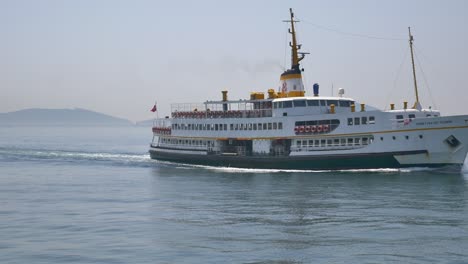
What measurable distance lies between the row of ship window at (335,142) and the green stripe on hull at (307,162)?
3.54 feet

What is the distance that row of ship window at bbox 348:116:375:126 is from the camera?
164 ft

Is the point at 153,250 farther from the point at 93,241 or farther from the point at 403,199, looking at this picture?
the point at 403,199

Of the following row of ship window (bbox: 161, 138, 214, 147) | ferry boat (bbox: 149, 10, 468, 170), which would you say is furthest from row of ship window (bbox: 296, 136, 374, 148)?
row of ship window (bbox: 161, 138, 214, 147)

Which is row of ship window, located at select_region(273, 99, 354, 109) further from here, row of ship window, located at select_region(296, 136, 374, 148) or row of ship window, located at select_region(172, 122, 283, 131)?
row of ship window, located at select_region(296, 136, 374, 148)

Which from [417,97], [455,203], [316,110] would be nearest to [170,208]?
[455,203]

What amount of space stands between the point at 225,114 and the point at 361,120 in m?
15.0

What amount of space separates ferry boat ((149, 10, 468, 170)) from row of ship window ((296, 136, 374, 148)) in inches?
3.3

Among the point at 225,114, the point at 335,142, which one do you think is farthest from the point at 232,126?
the point at 335,142

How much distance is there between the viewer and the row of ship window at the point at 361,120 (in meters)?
49.9

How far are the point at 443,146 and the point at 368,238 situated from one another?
77.3ft

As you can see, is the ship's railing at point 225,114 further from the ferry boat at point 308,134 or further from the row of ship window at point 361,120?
the row of ship window at point 361,120

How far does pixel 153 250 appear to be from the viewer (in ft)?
85.7

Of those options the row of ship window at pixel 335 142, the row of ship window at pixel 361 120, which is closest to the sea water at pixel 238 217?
the row of ship window at pixel 335 142

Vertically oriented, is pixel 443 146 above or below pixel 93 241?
above
